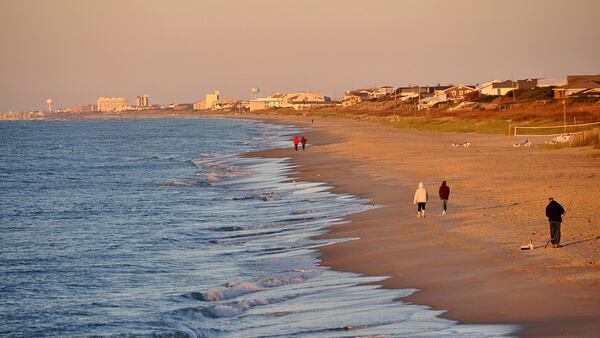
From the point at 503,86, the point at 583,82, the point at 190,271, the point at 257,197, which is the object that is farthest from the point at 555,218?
the point at 503,86

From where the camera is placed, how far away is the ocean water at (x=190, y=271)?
1413 cm

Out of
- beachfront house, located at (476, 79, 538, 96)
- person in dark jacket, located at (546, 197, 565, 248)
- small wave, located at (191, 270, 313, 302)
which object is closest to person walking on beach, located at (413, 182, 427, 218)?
person in dark jacket, located at (546, 197, 565, 248)

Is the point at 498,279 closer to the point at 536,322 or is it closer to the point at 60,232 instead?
the point at 536,322

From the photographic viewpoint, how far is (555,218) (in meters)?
17.4

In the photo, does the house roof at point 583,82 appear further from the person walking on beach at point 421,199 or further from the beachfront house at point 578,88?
the person walking on beach at point 421,199

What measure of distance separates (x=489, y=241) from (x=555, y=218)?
2.27 meters

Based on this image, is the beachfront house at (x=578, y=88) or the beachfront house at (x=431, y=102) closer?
the beachfront house at (x=578, y=88)

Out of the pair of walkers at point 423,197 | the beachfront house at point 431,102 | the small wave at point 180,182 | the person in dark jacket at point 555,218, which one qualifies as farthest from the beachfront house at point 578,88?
the person in dark jacket at point 555,218

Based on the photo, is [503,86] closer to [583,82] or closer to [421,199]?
[583,82]

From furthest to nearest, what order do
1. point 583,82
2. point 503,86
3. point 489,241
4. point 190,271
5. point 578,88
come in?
point 503,86 < point 583,82 < point 578,88 < point 190,271 < point 489,241

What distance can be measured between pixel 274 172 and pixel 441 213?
22863 millimetres

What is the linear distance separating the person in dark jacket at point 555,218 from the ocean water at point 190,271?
12.2ft

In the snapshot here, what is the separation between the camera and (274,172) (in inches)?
1844

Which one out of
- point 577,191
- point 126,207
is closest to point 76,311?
point 577,191
